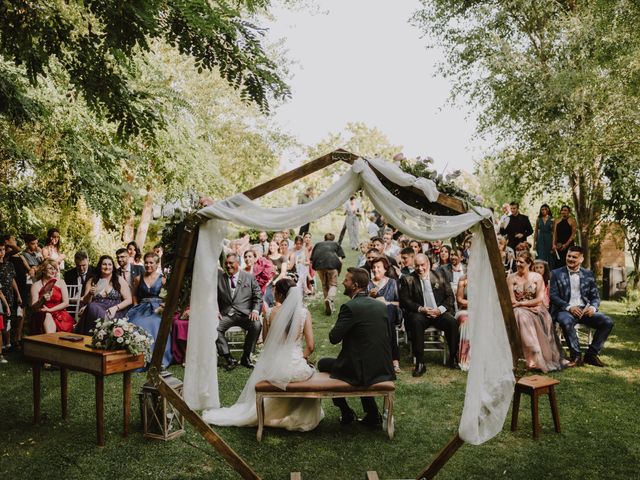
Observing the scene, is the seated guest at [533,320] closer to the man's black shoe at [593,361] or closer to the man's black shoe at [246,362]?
the man's black shoe at [593,361]

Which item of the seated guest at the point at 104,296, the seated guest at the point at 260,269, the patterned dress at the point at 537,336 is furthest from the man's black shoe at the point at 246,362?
the patterned dress at the point at 537,336

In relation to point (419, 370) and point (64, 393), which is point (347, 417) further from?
point (64, 393)

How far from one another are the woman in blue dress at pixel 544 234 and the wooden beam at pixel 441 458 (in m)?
9.50

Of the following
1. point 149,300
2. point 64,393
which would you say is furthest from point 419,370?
point 64,393

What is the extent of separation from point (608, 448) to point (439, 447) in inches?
62.9

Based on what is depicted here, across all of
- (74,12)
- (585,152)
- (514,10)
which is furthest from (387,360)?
(514,10)

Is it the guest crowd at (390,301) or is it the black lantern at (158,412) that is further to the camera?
the guest crowd at (390,301)

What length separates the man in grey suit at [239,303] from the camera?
320 inches

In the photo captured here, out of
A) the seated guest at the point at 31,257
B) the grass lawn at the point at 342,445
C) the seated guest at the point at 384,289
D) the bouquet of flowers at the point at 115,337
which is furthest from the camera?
the seated guest at the point at 31,257

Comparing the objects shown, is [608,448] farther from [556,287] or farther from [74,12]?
[74,12]

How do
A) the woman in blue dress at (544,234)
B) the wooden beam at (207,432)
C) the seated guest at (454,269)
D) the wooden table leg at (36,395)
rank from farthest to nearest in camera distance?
the woman in blue dress at (544,234)
the seated guest at (454,269)
the wooden table leg at (36,395)
the wooden beam at (207,432)

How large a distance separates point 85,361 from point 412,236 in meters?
3.37

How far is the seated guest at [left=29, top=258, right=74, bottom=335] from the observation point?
7.98m

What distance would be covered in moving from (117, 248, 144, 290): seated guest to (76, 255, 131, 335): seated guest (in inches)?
8.0
